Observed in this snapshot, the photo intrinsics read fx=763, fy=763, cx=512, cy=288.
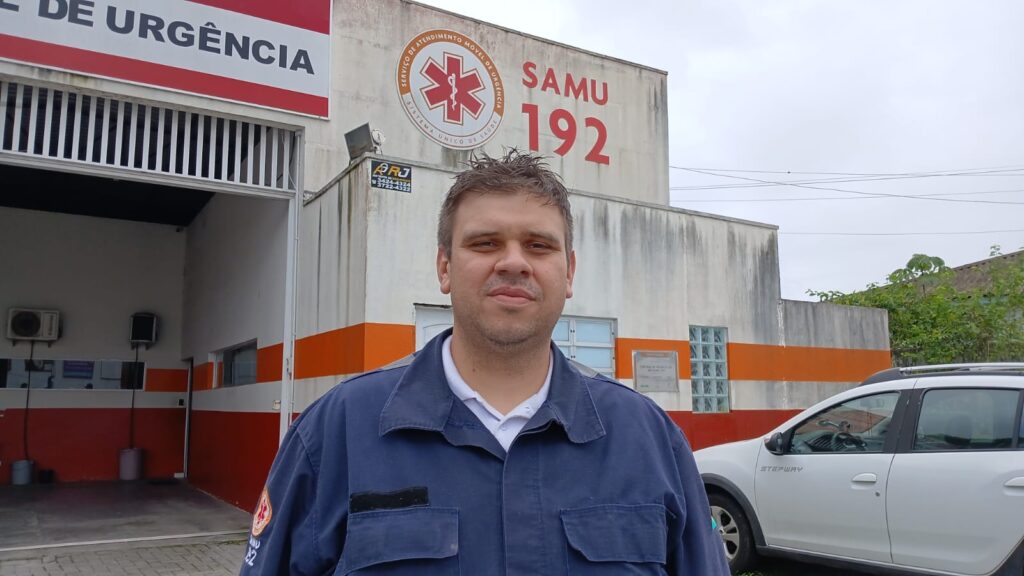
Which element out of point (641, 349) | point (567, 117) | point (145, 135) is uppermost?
point (567, 117)

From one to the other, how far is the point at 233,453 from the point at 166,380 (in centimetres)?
445

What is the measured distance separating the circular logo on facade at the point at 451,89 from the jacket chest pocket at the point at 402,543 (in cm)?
887

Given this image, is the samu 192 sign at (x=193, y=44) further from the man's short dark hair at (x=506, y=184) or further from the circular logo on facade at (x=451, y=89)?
the man's short dark hair at (x=506, y=184)

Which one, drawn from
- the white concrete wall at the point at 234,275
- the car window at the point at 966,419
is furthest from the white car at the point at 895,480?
the white concrete wall at the point at 234,275

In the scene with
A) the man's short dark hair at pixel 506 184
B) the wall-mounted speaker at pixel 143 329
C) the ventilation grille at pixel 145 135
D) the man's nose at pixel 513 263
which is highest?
the ventilation grille at pixel 145 135

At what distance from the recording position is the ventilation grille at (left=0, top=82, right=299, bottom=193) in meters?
7.32

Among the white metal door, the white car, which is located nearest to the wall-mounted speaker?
the white metal door

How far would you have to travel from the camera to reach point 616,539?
1.65m

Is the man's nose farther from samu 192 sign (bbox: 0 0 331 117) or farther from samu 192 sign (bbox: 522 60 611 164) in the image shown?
samu 192 sign (bbox: 522 60 611 164)

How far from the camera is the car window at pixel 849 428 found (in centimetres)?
548

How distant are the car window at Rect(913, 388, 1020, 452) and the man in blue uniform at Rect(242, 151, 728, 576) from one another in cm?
394

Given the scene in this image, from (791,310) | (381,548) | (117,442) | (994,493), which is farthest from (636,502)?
(117,442)

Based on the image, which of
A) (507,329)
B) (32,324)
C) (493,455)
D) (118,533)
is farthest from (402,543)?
(32,324)

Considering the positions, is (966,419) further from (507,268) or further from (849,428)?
(507,268)
